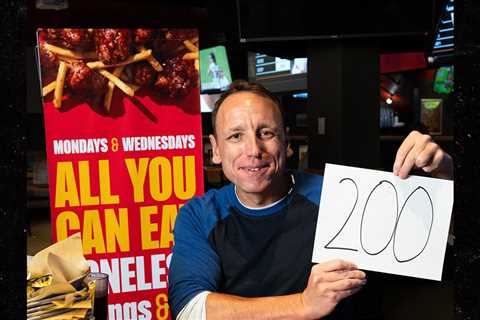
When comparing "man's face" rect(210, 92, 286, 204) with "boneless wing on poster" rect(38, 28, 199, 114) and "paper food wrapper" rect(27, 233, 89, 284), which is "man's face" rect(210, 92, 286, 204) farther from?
"boneless wing on poster" rect(38, 28, 199, 114)

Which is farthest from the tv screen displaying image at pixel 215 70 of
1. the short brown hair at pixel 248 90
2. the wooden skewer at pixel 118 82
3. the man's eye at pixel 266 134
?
the man's eye at pixel 266 134

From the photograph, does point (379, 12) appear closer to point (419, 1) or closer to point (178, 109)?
point (419, 1)

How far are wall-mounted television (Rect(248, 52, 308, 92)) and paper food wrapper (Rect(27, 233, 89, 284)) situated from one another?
8514 mm

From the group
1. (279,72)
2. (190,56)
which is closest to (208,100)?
(279,72)

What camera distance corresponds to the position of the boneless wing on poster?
2.47 metres

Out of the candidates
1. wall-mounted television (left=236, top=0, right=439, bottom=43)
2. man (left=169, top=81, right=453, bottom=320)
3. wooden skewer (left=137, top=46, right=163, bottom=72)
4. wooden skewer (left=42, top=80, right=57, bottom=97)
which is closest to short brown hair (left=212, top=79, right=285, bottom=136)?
man (left=169, top=81, right=453, bottom=320)

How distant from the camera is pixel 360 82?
4.68 meters

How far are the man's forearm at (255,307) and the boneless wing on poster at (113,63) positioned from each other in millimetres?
1519

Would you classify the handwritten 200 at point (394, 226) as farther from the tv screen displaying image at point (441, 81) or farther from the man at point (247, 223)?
the tv screen displaying image at point (441, 81)

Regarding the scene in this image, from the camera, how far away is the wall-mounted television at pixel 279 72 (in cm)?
956

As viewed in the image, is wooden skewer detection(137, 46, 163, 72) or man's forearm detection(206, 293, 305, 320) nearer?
man's forearm detection(206, 293, 305, 320)

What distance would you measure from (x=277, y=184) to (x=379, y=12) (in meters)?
3.03

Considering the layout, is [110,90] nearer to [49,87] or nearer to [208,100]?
[49,87]

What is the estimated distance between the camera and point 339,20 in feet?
13.6
